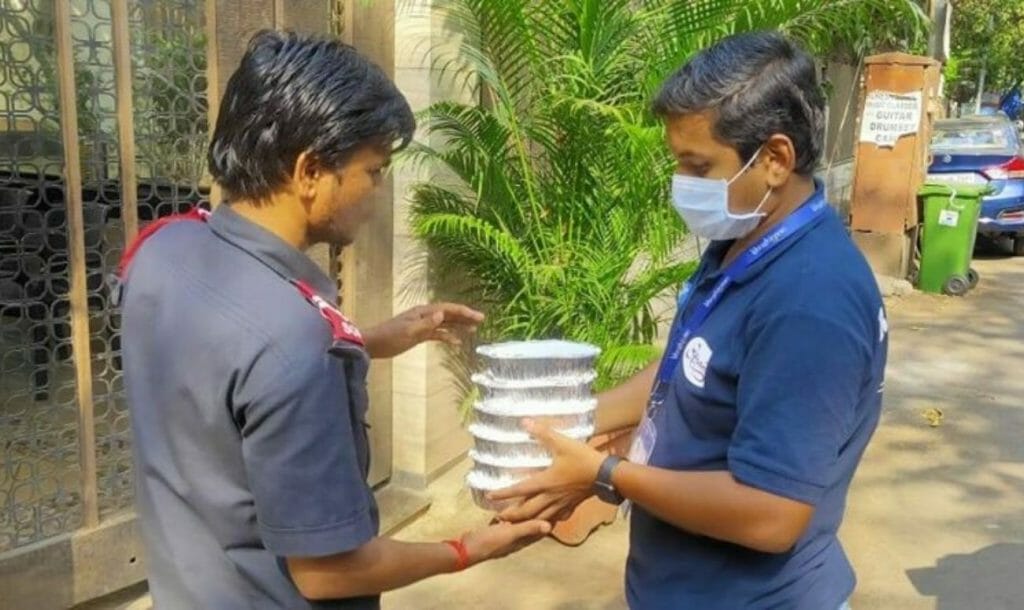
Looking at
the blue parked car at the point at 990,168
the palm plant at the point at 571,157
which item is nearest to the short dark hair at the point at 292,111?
the palm plant at the point at 571,157

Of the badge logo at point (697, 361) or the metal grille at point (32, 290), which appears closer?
the badge logo at point (697, 361)

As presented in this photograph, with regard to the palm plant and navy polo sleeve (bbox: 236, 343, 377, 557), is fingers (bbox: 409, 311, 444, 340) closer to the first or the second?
navy polo sleeve (bbox: 236, 343, 377, 557)

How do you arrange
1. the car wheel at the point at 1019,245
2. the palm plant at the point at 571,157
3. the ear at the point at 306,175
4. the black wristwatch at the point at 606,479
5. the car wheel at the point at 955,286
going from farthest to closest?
the car wheel at the point at 1019,245 < the car wheel at the point at 955,286 < the palm plant at the point at 571,157 < the black wristwatch at the point at 606,479 < the ear at the point at 306,175

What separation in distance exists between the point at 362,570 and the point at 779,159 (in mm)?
926

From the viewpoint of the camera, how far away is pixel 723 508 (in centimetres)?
156

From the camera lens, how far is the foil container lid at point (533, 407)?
2.09m

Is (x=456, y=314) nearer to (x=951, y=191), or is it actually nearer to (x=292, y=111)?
(x=292, y=111)

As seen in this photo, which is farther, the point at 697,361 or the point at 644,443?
the point at 644,443

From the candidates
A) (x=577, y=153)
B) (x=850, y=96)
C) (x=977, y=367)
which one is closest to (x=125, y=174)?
(x=577, y=153)

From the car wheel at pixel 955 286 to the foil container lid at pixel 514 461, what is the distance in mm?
8952

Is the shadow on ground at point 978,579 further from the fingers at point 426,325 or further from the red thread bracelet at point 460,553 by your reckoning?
the red thread bracelet at point 460,553

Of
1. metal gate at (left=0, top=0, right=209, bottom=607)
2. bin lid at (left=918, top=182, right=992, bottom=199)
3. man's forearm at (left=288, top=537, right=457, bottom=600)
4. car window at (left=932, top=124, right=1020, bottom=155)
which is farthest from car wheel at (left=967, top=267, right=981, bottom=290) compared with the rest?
man's forearm at (left=288, top=537, right=457, bottom=600)

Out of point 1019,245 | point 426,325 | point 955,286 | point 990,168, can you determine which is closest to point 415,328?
point 426,325

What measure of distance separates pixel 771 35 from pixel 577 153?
8.61ft
